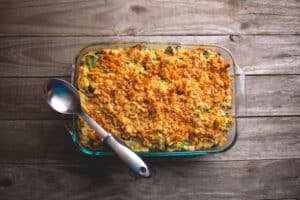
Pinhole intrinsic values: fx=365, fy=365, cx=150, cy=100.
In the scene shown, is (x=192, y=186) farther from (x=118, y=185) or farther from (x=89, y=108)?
(x=89, y=108)

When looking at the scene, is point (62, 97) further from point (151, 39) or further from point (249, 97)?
point (249, 97)

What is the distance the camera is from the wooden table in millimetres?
1812

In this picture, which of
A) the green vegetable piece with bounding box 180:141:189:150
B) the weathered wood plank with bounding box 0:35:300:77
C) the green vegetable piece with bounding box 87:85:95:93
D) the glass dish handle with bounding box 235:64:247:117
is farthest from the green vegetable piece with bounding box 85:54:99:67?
the glass dish handle with bounding box 235:64:247:117

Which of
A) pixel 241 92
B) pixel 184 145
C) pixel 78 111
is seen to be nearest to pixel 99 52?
pixel 78 111

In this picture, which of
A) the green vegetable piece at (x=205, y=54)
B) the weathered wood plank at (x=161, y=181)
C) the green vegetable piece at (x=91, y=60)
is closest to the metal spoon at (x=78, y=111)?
the green vegetable piece at (x=91, y=60)

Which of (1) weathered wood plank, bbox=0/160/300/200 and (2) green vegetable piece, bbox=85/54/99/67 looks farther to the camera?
(1) weathered wood plank, bbox=0/160/300/200

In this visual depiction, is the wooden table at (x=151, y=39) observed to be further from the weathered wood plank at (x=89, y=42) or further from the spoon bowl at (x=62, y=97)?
the spoon bowl at (x=62, y=97)

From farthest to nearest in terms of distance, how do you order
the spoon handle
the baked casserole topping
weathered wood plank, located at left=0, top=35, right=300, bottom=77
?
weathered wood plank, located at left=0, top=35, right=300, bottom=77, the baked casserole topping, the spoon handle

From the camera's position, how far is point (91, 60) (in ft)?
5.44

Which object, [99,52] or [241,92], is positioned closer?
[99,52]

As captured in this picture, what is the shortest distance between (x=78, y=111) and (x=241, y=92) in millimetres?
782

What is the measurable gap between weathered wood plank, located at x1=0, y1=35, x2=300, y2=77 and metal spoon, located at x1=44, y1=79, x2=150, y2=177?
0.73 feet

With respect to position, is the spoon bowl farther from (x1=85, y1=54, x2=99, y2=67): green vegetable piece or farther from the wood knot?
the wood knot

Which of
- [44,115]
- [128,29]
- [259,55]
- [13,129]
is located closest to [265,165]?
[259,55]
